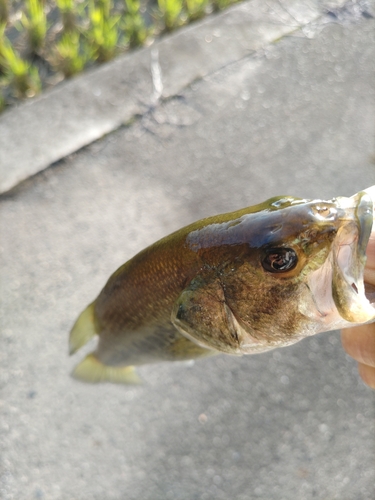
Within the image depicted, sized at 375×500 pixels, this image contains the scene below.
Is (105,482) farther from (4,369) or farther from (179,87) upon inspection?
(179,87)

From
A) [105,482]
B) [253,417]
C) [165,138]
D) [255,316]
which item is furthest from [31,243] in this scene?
[255,316]

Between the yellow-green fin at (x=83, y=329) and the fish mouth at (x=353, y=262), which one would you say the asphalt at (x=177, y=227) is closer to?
the yellow-green fin at (x=83, y=329)

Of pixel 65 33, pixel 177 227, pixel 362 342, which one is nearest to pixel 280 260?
pixel 362 342

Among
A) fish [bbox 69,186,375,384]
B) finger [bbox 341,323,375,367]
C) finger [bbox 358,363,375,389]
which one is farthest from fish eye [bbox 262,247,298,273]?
finger [bbox 358,363,375,389]

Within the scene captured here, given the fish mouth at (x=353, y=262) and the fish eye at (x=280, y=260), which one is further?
the fish eye at (x=280, y=260)

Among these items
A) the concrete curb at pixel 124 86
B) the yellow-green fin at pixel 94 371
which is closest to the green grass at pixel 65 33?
the concrete curb at pixel 124 86

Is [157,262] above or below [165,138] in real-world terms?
A: above

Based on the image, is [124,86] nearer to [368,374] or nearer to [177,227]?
[177,227]
